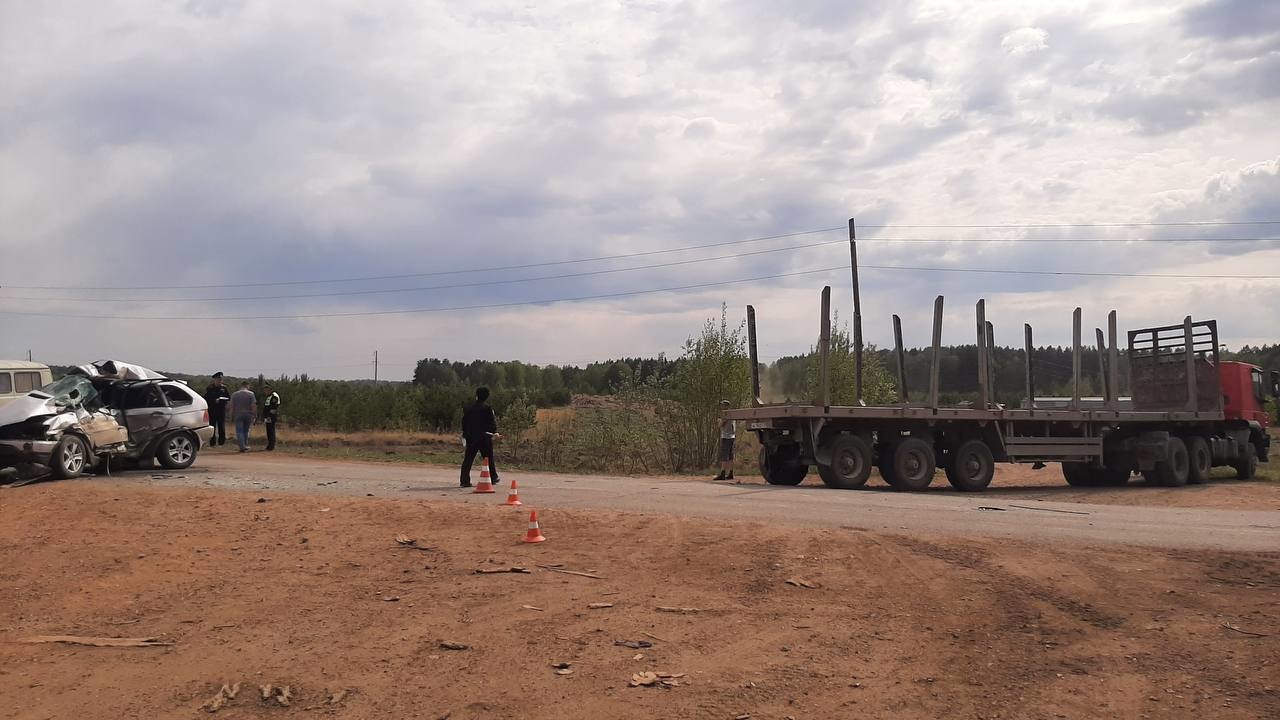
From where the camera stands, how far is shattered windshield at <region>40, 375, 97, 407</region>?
15852 mm

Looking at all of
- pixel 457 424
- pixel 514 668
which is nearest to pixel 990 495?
pixel 514 668

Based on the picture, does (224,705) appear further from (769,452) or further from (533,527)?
(769,452)

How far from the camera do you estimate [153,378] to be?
18266 mm

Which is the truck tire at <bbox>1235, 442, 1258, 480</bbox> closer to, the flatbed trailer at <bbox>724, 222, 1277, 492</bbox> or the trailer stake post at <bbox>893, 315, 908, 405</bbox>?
the flatbed trailer at <bbox>724, 222, 1277, 492</bbox>

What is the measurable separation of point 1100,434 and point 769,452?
8253 millimetres

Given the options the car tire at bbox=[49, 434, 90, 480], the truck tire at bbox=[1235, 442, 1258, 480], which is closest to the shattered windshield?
the car tire at bbox=[49, 434, 90, 480]

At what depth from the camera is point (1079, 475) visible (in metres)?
22.9

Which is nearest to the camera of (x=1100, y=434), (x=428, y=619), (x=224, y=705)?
(x=224, y=705)

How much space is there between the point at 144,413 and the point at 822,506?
42.5 ft

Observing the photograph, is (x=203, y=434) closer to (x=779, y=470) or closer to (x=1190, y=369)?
(x=779, y=470)

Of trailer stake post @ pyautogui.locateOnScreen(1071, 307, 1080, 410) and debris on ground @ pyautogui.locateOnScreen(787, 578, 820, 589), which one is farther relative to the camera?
trailer stake post @ pyautogui.locateOnScreen(1071, 307, 1080, 410)

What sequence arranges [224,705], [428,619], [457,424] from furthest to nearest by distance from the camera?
[457,424], [428,619], [224,705]

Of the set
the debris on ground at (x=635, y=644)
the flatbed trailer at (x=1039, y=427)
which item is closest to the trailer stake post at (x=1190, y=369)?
the flatbed trailer at (x=1039, y=427)

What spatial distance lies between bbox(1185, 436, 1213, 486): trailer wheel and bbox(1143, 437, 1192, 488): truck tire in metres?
0.44
